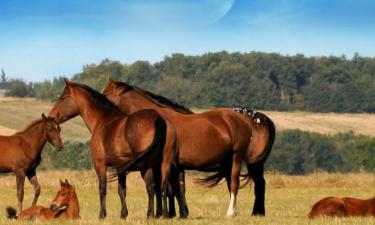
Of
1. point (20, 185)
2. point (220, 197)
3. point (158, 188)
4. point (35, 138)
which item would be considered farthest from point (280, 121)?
point (158, 188)

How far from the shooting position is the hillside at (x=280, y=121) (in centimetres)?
8788

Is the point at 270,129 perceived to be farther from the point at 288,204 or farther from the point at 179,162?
the point at 288,204

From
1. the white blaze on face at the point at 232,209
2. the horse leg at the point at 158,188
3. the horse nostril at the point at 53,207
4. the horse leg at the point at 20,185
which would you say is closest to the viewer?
the horse nostril at the point at 53,207

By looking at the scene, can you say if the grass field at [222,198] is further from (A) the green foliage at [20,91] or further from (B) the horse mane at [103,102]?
(A) the green foliage at [20,91]

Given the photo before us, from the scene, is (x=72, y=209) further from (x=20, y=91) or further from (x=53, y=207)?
(x=20, y=91)

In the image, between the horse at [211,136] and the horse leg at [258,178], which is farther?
the horse leg at [258,178]

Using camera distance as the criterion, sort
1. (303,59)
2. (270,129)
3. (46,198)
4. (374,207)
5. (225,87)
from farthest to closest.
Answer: (303,59), (225,87), (46,198), (270,129), (374,207)

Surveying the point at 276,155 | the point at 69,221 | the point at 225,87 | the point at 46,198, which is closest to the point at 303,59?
the point at 225,87

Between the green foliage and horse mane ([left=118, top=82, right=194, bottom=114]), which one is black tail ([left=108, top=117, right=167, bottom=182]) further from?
the green foliage

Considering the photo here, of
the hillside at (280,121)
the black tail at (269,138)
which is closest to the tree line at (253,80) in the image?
the hillside at (280,121)

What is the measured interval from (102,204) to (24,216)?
1.29 meters

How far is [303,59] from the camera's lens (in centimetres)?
15262

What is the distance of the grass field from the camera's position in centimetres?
1257

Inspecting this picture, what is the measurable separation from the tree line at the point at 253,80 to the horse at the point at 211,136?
10721 cm
